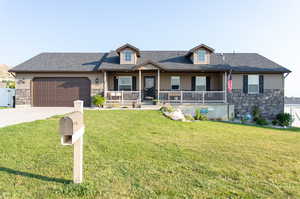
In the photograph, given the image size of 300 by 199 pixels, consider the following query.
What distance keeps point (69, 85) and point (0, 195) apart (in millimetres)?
11726

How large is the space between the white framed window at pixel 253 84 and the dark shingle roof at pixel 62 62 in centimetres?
1272

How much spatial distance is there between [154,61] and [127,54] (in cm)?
249

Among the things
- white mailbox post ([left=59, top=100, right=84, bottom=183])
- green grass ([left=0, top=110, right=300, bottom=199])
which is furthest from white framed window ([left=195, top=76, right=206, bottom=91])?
white mailbox post ([left=59, top=100, right=84, bottom=183])

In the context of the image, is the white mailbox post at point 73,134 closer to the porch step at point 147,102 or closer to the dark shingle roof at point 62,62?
the porch step at point 147,102

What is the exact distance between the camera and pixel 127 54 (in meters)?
12.9

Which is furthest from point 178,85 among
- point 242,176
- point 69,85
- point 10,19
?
point 10,19

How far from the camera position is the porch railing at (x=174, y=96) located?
1187 centimetres

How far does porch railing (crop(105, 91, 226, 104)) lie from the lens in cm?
1187

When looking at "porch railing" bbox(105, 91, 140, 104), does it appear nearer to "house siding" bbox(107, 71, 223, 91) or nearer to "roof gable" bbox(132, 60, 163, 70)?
"house siding" bbox(107, 71, 223, 91)

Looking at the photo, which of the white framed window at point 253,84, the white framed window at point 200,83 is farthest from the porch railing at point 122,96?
the white framed window at point 253,84

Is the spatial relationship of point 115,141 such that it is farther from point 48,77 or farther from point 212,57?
point 212,57

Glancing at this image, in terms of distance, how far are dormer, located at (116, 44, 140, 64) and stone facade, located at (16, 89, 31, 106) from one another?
807 centimetres

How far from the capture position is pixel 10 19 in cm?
1400

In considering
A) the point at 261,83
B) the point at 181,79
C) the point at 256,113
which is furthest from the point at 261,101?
the point at 181,79
